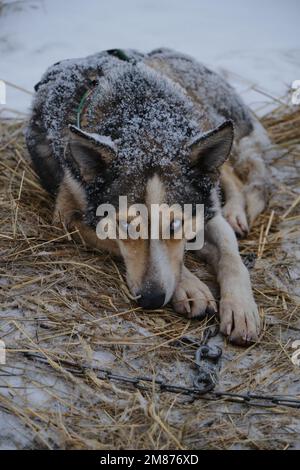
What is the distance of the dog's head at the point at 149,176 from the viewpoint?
3.13m

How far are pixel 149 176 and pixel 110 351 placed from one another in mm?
863

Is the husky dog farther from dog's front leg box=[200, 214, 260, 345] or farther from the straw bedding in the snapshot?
the straw bedding

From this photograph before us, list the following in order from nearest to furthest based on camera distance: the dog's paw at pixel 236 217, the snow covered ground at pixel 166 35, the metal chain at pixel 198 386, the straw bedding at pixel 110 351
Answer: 1. the straw bedding at pixel 110 351
2. the metal chain at pixel 198 386
3. the dog's paw at pixel 236 217
4. the snow covered ground at pixel 166 35

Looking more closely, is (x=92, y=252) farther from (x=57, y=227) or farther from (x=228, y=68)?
(x=228, y=68)

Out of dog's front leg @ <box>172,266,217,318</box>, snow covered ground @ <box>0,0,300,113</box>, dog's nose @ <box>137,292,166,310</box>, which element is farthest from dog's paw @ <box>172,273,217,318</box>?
snow covered ground @ <box>0,0,300,113</box>

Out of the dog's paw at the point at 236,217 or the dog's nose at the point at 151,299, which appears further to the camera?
the dog's paw at the point at 236,217

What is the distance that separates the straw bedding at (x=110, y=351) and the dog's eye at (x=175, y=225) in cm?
46

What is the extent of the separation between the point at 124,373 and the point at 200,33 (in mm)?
5092

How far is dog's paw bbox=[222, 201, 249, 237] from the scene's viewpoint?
13.9ft

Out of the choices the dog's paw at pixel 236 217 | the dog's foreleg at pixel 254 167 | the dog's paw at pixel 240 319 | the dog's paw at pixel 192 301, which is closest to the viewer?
the dog's paw at pixel 240 319

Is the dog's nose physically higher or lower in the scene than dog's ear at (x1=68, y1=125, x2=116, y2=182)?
lower

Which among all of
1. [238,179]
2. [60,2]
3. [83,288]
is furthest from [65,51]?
[83,288]

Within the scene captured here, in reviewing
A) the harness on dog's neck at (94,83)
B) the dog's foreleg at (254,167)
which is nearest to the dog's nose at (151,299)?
the harness on dog's neck at (94,83)

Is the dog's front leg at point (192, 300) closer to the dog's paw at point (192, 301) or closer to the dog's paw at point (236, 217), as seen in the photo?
the dog's paw at point (192, 301)
